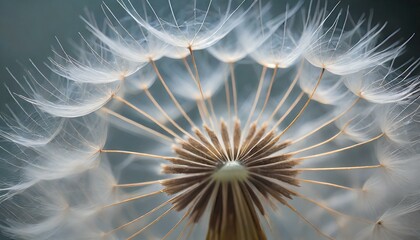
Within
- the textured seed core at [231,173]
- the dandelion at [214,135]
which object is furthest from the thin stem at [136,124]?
the textured seed core at [231,173]

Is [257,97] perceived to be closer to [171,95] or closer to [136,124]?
[171,95]

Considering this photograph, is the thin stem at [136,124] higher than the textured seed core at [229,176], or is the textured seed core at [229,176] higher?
the thin stem at [136,124]

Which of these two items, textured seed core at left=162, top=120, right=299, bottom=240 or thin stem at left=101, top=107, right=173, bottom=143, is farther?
thin stem at left=101, top=107, right=173, bottom=143

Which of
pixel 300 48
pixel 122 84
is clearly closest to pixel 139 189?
pixel 122 84

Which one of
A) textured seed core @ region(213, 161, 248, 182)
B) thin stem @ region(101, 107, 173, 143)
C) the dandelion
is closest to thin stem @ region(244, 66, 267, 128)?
the dandelion

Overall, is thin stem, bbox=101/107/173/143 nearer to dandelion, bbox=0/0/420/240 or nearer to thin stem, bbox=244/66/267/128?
dandelion, bbox=0/0/420/240

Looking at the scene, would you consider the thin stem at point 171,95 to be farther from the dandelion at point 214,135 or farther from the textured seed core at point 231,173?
the textured seed core at point 231,173

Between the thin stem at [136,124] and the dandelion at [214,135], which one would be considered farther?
the thin stem at [136,124]

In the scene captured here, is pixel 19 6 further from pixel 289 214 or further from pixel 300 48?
Result: pixel 289 214
